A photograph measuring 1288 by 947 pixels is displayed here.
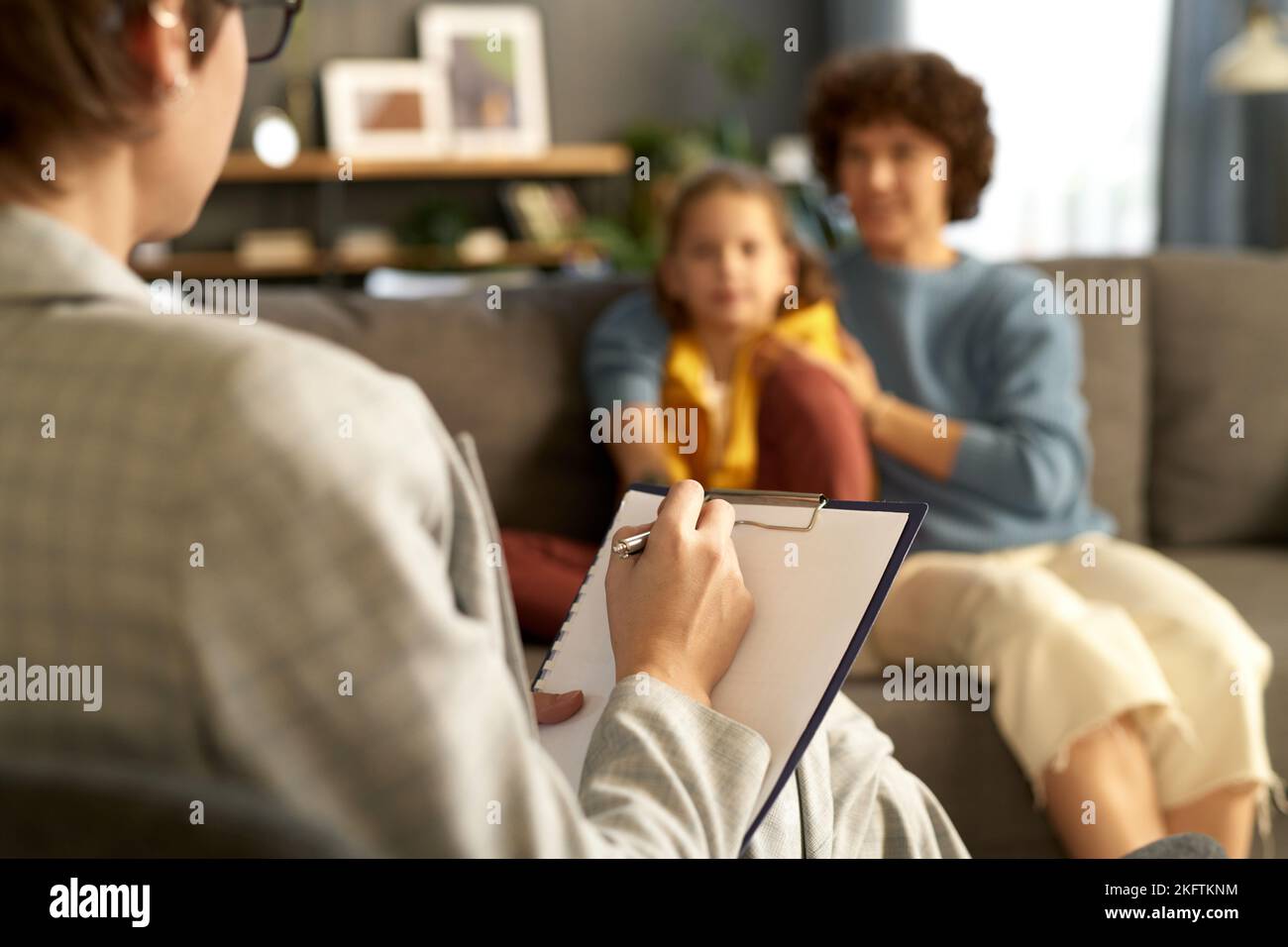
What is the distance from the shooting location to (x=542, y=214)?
5.22 metres

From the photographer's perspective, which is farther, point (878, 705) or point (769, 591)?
point (878, 705)

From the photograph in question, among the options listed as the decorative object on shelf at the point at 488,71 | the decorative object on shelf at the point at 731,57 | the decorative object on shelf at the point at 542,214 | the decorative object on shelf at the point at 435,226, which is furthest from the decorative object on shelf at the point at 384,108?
the decorative object on shelf at the point at 731,57

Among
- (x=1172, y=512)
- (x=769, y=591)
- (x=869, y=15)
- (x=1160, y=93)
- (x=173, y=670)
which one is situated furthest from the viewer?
(x=869, y=15)

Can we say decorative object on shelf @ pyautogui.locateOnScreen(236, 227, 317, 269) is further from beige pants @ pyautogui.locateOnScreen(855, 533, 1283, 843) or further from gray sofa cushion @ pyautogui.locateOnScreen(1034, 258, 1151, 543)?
beige pants @ pyautogui.locateOnScreen(855, 533, 1283, 843)

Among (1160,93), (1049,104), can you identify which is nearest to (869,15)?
(1049,104)

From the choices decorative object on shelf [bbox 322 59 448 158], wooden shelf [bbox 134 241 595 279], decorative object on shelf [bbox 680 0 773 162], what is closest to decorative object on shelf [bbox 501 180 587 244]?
wooden shelf [bbox 134 241 595 279]

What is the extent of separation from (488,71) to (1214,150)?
2.79 m

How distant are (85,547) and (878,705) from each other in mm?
1096

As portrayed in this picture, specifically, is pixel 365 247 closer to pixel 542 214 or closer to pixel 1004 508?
pixel 542 214

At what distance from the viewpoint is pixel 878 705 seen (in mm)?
1431

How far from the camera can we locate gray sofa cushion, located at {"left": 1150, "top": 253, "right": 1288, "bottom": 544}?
2029mm

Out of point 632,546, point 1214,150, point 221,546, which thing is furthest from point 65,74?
point 1214,150

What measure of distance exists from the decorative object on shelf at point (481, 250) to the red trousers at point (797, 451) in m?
3.48
